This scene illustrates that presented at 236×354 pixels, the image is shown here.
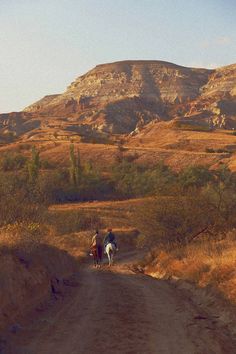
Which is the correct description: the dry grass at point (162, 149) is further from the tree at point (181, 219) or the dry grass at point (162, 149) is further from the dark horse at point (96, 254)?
the dark horse at point (96, 254)

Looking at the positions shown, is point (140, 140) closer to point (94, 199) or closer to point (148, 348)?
point (94, 199)

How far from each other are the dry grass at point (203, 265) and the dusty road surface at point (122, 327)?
45.8 inches

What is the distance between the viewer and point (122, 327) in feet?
→ 39.5

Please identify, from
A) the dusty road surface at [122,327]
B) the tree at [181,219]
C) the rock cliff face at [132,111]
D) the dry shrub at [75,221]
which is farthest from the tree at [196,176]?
the rock cliff face at [132,111]

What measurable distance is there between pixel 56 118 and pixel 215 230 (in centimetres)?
14240

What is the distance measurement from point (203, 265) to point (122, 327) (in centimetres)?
754

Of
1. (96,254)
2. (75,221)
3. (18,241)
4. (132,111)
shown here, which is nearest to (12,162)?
(75,221)

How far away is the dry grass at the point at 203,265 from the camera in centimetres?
1636

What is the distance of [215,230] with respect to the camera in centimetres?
2895

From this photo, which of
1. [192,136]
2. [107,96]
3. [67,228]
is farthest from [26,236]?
[107,96]

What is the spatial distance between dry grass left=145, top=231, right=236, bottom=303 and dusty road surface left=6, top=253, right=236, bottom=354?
1164 mm

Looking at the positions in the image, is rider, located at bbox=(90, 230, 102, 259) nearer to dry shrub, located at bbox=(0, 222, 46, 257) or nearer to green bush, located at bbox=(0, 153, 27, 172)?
dry shrub, located at bbox=(0, 222, 46, 257)

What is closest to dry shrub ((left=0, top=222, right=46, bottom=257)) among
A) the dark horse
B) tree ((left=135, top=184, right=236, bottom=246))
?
the dark horse

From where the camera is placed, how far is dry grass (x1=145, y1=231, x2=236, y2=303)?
16.4 metres
